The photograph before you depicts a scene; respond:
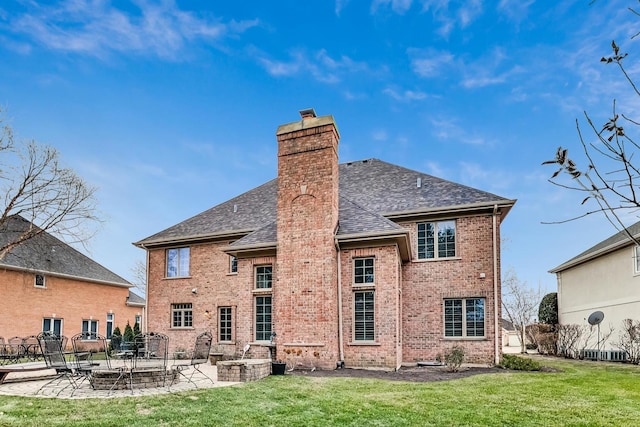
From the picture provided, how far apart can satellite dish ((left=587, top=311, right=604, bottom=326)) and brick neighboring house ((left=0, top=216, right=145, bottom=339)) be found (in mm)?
25219

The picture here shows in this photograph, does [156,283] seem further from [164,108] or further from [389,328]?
[389,328]

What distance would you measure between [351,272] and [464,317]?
14.3ft

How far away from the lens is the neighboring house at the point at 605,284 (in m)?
18.1

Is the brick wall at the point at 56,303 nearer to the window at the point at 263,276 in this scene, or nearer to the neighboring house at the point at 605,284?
the window at the point at 263,276

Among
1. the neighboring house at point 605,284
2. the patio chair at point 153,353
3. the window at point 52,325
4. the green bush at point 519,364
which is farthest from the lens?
the window at point 52,325

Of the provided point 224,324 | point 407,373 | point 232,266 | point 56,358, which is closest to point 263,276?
point 232,266

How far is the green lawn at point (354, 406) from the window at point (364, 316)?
3287mm

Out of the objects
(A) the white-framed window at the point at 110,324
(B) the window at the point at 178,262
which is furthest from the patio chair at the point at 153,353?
(A) the white-framed window at the point at 110,324

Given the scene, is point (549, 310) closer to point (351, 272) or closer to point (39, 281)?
point (351, 272)

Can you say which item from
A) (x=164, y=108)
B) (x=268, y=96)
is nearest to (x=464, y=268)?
(x=268, y=96)

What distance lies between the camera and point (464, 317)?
15.4 m

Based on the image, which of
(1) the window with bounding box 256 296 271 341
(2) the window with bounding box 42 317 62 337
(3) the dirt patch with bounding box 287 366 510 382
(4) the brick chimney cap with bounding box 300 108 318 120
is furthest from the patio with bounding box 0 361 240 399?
(2) the window with bounding box 42 317 62 337

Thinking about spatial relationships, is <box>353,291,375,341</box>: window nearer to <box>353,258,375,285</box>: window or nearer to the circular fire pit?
<box>353,258,375,285</box>: window

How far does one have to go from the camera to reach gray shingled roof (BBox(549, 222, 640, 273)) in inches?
723
